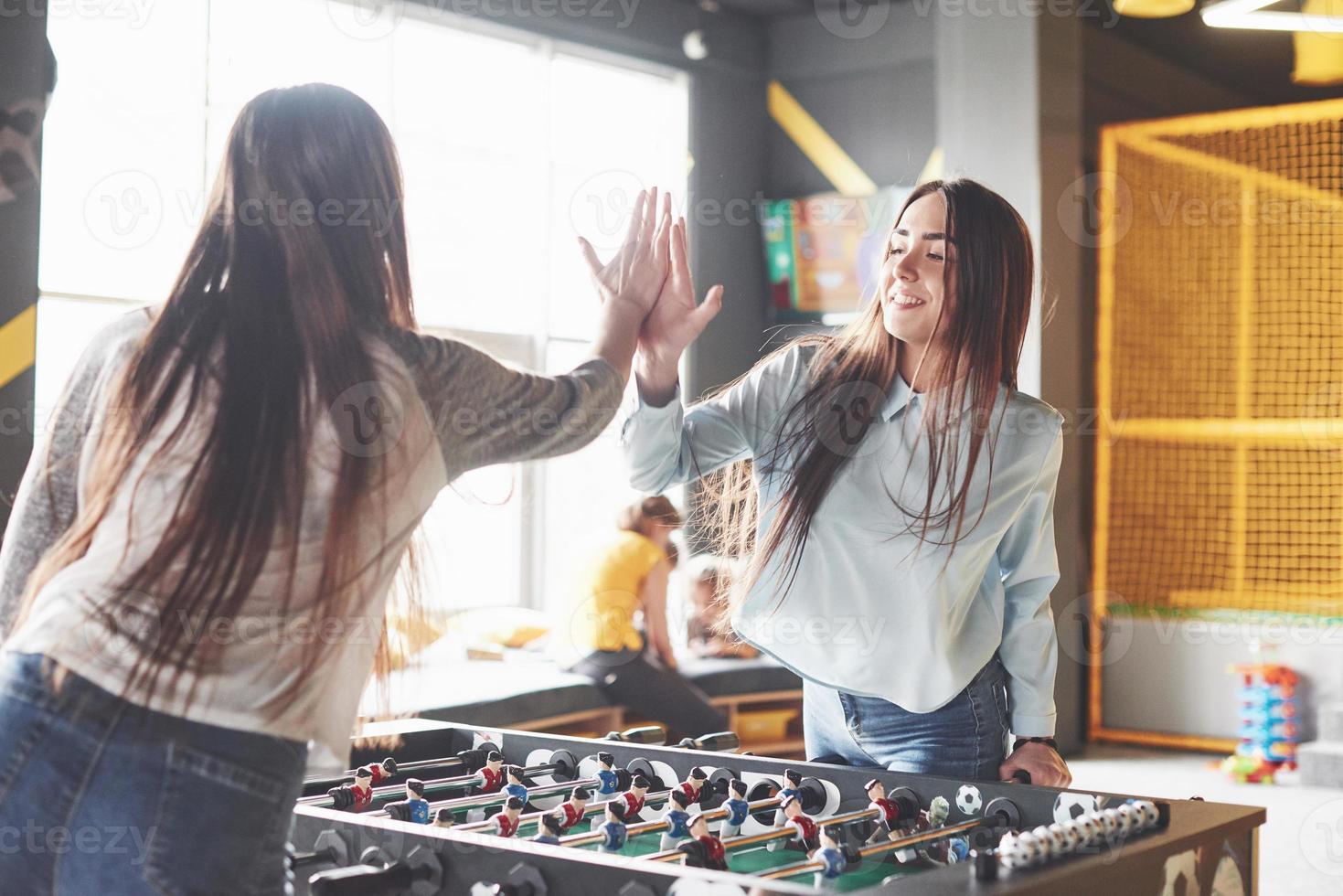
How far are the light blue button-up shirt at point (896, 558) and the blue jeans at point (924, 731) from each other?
3 centimetres

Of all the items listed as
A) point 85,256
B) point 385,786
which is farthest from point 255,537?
point 85,256

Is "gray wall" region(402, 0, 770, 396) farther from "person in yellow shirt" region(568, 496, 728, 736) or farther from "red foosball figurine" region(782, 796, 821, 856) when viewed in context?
"red foosball figurine" region(782, 796, 821, 856)

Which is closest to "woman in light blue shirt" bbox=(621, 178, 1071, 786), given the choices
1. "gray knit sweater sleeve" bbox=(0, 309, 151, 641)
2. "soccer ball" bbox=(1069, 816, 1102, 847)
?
"soccer ball" bbox=(1069, 816, 1102, 847)

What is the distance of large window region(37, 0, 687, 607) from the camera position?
507 cm

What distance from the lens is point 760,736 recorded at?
551 centimetres

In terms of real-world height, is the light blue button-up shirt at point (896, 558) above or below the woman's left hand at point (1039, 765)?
above

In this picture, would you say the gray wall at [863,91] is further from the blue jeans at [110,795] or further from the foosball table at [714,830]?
the blue jeans at [110,795]

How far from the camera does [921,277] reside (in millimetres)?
2148

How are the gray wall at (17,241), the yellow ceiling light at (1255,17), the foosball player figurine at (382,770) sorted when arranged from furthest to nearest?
the yellow ceiling light at (1255,17)
the gray wall at (17,241)
the foosball player figurine at (382,770)

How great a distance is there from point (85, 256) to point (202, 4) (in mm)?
1111

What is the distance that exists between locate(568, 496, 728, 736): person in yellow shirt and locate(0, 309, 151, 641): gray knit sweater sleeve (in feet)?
11.5

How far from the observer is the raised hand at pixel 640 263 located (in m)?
1.68

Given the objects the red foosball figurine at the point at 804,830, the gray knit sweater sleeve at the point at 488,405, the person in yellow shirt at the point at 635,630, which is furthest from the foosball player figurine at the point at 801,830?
the person in yellow shirt at the point at 635,630

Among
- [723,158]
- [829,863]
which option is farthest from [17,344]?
[723,158]
